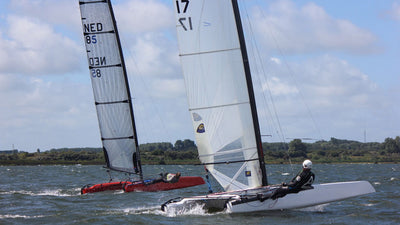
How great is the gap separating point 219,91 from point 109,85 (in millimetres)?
9447

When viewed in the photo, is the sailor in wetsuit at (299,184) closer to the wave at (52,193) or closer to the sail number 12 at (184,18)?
the sail number 12 at (184,18)

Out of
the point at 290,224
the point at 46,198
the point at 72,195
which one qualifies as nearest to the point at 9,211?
the point at 46,198

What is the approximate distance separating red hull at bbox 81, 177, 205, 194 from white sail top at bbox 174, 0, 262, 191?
7.08m

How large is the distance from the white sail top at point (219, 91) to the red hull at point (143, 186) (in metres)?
7.08

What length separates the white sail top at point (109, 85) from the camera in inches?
878

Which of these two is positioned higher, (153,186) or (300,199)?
(153,186)

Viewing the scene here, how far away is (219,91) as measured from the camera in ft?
46.4

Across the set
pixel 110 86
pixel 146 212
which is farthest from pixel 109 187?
pixel 146 212

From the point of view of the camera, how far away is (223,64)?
46.3ft

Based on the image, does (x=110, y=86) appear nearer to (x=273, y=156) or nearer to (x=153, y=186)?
(x=153, y=186)

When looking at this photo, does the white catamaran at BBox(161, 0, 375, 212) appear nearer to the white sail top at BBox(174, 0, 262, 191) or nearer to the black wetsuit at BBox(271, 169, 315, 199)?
the white sail top at BBox(174, 0, 262, 191)

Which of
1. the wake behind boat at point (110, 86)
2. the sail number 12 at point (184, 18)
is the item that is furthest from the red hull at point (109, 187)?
the sail number 12 at point (184, 18)

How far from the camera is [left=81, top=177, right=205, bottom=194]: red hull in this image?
20.9m

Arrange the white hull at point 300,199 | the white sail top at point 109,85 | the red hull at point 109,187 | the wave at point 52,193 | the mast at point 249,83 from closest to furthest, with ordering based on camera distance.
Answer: the white hull at point 300,199 → the mast at point 249,83 → the red hull at point 109,187 → the wave at point 52,193 → the white sail top at point 109,85
